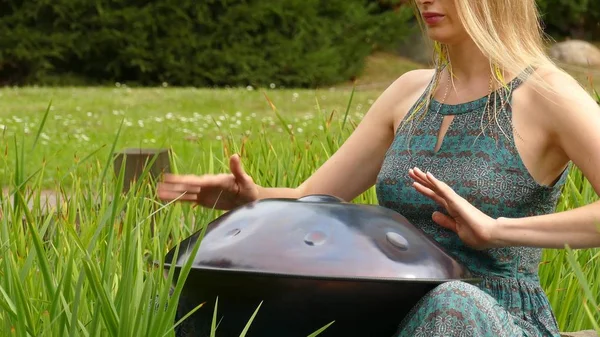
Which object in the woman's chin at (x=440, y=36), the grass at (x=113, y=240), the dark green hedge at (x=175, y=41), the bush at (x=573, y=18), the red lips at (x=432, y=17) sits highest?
the red lips at (x=432, y=17)

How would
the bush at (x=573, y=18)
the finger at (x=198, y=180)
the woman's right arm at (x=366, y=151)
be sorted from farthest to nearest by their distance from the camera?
1. the bush at (x=573, y=18)
2. the woman's right arm at (x=366, y=151)
3. the finger at (x=198, y=180)

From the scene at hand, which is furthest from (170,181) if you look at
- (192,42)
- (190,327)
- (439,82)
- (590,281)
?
(192,42)

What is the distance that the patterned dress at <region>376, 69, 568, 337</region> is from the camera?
237cm

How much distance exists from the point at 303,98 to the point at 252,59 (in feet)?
8.28

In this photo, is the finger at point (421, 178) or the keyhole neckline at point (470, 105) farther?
the keyhole neckline at point (470, 105)

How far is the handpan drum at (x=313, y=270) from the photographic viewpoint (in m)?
1.96

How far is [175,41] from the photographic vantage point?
15.5 meters

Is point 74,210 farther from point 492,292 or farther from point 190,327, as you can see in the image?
point 492,292

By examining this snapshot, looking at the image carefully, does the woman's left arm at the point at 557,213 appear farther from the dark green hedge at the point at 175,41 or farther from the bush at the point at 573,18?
the bush at the point at 573,18

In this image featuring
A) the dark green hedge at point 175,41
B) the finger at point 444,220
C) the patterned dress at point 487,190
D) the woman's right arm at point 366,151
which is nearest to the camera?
the finger at point 444,220

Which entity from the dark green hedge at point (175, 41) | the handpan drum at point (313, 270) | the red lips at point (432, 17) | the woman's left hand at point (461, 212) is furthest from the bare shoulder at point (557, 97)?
the dark green hedge at point (175, 41)

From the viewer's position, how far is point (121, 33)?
15.6 m

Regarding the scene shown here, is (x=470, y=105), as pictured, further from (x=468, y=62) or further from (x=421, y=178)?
(x=421, y=178)

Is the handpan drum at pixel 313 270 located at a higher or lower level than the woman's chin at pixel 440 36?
lower
